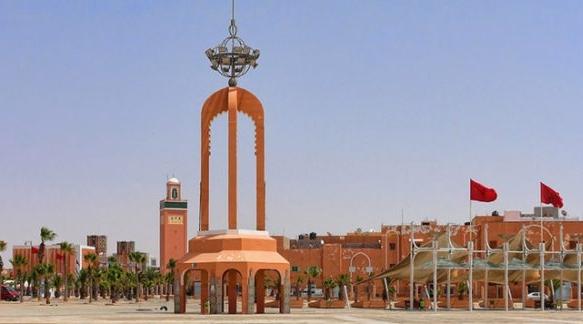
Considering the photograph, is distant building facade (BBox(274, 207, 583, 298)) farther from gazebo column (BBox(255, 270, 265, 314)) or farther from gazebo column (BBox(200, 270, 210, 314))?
gazebo column (BBox(200, 270, 210, 314))

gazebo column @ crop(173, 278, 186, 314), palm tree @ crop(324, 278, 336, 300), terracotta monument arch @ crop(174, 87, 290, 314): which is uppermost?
terracotta monument arch @ crop(174, 87, 290, 314)

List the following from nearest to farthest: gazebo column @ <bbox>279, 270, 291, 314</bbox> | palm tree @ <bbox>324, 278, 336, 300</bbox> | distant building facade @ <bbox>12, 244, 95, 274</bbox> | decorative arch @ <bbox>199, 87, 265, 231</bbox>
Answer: gazebo column @ <bbox>279, 270, 291, 314</bbox>, decorative arch @ <bbox>199, 87, 265, 231</bbox>, palm tree @ <bbox>324, 278, 336, 300</bbox>, distant building facade @ <bbox>12, 244, 95, 274</bbox>

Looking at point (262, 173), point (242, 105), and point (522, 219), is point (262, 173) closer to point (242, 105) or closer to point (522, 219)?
point (242, 105)

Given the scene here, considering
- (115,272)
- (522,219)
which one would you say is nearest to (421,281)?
(522,219)

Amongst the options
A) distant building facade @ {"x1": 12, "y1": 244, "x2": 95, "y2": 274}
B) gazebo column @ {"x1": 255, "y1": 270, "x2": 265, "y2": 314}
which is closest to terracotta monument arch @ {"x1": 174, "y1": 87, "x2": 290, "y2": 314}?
gazebo column @ {"x1": 255, "y1": 270, "x2": 265, "y2": 314}

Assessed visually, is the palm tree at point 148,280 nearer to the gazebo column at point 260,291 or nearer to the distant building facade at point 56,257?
the distant building facade at point 56,257

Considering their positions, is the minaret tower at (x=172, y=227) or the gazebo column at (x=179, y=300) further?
the minaret tower at (x=172, y=227)

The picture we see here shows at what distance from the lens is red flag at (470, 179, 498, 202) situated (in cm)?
6531

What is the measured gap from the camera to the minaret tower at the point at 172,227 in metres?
167

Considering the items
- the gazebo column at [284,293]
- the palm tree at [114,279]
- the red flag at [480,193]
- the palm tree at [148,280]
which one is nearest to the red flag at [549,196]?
the red flag at [480,193]

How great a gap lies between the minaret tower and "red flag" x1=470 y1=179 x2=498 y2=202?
348ft

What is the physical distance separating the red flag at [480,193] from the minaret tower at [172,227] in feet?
348

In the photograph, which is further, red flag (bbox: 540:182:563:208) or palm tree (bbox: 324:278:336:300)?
palm tree (bbox: 324:278:336:300)

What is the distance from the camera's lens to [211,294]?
49.8 metres
